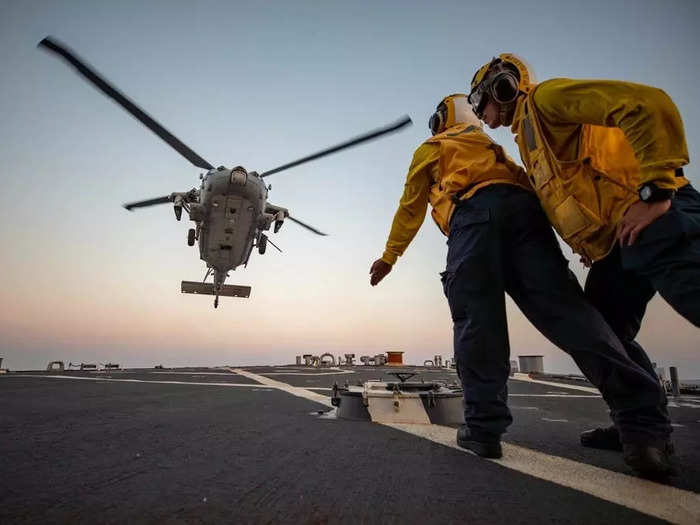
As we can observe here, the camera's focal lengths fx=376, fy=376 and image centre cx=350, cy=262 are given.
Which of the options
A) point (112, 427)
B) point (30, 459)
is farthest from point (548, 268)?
point (112, 427)

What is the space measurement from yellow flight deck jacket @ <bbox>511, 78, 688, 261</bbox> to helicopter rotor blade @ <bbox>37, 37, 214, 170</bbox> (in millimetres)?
12730

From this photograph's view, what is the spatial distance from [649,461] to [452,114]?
246cm

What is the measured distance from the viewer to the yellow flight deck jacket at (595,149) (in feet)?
4.88

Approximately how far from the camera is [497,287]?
7.39 feet

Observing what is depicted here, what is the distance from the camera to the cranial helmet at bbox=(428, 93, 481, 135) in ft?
9.59

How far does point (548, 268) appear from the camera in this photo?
7.18 feet

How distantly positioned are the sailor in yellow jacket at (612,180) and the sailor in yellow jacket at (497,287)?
21 cm

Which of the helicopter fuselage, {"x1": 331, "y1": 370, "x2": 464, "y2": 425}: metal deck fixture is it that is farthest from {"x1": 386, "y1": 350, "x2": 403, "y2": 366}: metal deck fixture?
{"x1": 331, "y1": 370, "x2": 464, "y2": 425}: metal deck fixture

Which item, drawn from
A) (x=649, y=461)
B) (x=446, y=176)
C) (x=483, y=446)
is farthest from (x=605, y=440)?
(x=446, y=176)

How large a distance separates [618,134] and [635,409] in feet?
4.51

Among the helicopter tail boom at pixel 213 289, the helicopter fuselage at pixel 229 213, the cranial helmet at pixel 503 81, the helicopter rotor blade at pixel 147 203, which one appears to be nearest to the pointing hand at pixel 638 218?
the cranial helmet at pixel 503 81

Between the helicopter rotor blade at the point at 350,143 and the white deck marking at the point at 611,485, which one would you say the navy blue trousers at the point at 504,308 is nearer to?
the white deck marking at the point at 611,485

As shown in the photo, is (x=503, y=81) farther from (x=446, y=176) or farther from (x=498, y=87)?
(x=446, y=176)

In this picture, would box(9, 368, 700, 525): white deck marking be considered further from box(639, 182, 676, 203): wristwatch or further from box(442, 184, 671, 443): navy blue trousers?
box(639, 182, 676, 203): wristwatch
